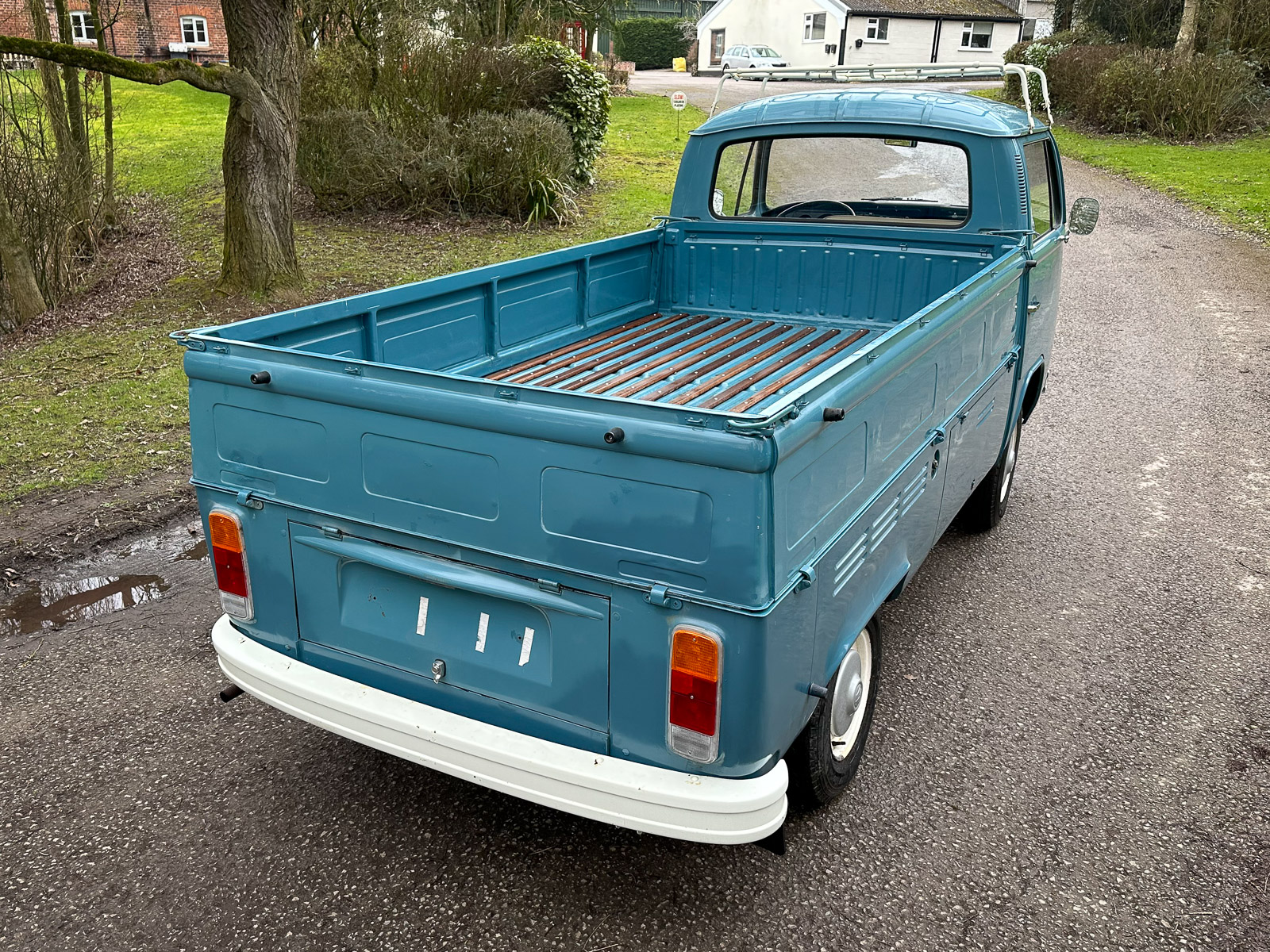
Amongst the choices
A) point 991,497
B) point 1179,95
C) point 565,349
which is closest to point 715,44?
point 1179,95

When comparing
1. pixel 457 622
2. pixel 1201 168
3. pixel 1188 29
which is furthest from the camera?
pixel 1188 29

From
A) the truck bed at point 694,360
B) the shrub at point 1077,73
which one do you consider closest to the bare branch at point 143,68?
the truck bed at point 694,360

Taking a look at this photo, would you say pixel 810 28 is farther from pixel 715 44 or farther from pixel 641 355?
pixel 641 355

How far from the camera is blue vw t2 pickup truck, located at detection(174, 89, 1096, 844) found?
2.37m

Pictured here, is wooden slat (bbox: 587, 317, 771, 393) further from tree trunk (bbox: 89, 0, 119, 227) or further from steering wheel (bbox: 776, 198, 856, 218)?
tree trunk (bbox: 89, 0, 119, 227)

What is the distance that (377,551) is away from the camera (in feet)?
9.19

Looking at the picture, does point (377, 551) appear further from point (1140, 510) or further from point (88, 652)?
point (1140, 510)

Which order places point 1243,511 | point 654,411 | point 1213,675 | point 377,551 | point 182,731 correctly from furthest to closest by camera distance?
1. point 1243,511
2. point 1213,675
3. point 182,731
4. point 377,551
5. point 654,411

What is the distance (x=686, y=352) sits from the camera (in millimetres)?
4676

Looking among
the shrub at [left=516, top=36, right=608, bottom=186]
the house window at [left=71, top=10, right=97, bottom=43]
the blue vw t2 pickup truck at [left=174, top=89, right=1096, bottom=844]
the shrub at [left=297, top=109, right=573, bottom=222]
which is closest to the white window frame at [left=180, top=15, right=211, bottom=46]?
the house window at [left=71, top=10, right=97, bottom=43]

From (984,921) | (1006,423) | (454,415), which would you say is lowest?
Answer: (984,921)

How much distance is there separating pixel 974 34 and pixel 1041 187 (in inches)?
2024

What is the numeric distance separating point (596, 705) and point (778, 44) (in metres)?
53.6

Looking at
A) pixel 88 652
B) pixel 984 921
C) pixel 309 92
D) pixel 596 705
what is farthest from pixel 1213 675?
pixel 309 92
